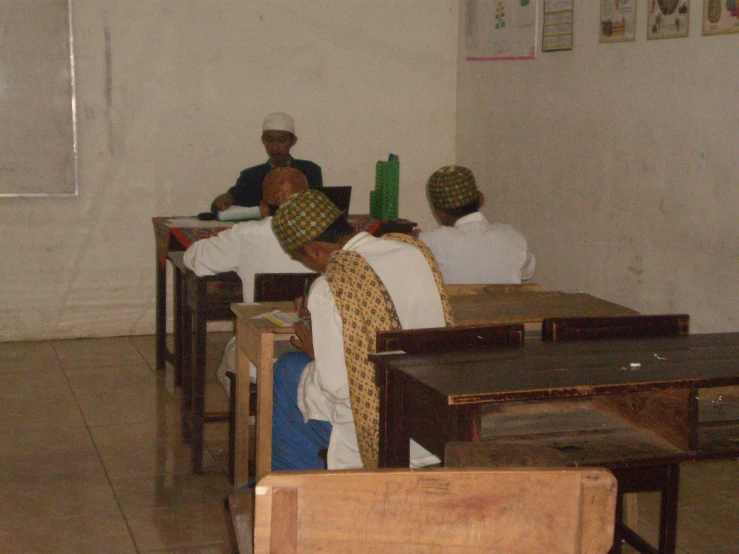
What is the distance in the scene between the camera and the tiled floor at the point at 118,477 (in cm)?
315

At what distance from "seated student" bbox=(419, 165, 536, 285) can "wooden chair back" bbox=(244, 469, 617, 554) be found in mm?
2559

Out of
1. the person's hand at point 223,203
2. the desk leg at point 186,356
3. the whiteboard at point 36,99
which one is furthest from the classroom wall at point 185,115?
the desk leg at point 186,356

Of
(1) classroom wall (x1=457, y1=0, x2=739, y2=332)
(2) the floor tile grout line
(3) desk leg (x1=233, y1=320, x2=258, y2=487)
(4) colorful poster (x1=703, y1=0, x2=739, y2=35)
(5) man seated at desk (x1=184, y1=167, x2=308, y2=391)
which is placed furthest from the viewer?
(1) classroom wall (x1=457, y1=0, x2=739, y2=332)

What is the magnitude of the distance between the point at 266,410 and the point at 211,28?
3.55 m

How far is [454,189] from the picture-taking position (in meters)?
3.82

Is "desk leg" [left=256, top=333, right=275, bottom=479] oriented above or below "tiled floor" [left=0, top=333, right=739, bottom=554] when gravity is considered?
above

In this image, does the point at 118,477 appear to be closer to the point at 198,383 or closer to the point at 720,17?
the point at 198,383

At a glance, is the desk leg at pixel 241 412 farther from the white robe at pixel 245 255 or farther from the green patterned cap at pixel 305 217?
the green patterned cap at pixel 305 217

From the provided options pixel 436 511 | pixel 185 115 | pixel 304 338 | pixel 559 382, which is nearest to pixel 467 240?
pixel 304 338

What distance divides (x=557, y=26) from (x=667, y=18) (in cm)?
100

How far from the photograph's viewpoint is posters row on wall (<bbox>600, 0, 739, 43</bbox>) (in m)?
3.96

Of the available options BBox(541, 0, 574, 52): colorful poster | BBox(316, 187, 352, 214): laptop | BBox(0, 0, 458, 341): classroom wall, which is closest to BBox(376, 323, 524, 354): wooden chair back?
BBox(316, 187, 352, 214): laptop

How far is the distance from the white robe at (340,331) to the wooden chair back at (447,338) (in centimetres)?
23

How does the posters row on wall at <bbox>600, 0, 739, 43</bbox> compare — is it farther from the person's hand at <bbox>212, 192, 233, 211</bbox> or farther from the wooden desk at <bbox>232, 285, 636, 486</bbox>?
the person's hand at <bbox>212, 192, 233, 211</bbox>
